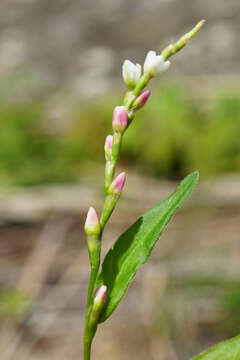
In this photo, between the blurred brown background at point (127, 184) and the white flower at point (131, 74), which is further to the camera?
the blurred brown background at point (127, 184)

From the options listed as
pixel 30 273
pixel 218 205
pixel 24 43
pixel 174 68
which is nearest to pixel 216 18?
pixel 174 68

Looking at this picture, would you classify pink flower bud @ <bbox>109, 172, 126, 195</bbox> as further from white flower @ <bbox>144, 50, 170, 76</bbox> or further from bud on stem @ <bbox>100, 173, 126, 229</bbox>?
white flower @ <bbox>144, 50, 170, 76</bbox>

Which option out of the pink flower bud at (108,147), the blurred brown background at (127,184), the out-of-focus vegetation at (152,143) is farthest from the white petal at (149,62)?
the out-of-focus vegetation at (152,143)

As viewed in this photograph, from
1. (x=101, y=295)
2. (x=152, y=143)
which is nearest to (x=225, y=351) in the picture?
(x=101, y=295)

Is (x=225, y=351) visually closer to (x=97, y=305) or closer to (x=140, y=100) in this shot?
(x=97, y=305)

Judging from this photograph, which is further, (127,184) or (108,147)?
(127,184)

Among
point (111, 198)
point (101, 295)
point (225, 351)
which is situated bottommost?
point (225, 351)

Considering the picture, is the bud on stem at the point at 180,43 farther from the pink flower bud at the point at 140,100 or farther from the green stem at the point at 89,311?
the green stem at the point at 89,311
